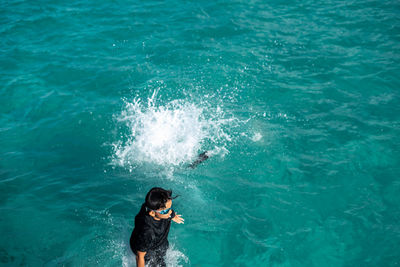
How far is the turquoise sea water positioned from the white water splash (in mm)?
47

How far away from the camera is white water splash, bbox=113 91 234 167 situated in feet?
30.4

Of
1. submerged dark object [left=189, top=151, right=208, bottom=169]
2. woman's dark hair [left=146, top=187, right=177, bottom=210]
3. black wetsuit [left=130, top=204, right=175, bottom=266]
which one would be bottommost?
submerged dark object [left=189, top=151, right=208, bottom=169]

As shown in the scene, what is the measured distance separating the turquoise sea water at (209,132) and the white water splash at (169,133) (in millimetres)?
47

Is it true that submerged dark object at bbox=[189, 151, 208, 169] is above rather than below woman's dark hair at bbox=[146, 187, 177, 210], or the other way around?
below

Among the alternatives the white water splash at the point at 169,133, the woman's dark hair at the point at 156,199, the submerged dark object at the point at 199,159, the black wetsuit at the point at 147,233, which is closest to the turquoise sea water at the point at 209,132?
the white water splash at the point at 169,133

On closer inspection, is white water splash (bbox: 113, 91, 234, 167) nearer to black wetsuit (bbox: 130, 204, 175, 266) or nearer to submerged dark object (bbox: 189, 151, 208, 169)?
submerged dark object (bbox: 189, 151, 208, 169)

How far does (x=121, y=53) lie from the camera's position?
44.8ft

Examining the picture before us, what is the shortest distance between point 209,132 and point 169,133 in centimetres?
119

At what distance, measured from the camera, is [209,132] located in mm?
9883

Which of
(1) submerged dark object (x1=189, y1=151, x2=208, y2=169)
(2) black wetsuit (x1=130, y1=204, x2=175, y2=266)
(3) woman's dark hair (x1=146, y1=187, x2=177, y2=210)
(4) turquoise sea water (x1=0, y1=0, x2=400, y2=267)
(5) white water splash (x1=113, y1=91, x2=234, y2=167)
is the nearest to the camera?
(3) woman's dark hair (x1=146, y1=187, x2=177, y2=210)

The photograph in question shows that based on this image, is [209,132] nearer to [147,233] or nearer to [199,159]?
[199,159]

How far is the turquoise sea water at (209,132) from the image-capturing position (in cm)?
711

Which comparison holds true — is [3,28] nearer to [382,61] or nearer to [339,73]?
[339,73]

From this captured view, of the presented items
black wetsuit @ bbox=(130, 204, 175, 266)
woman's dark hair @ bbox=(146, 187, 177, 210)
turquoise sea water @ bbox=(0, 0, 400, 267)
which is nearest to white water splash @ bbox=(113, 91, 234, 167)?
turquoise sea water @ bbox=(0, 0, 400, 267)
